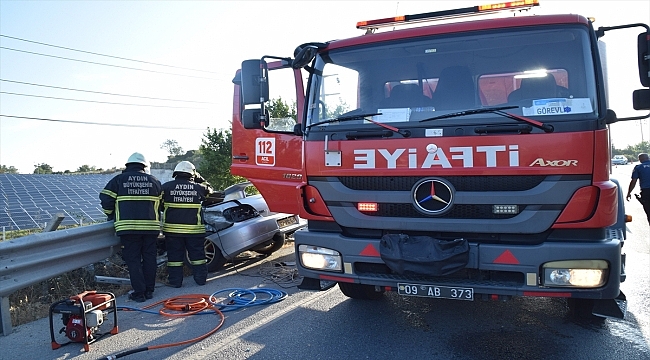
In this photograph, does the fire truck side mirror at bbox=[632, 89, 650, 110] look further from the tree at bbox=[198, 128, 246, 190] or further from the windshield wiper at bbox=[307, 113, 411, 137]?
the tree at bbox=[198, 128, 246, 190]

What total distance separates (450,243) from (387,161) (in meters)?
0.80

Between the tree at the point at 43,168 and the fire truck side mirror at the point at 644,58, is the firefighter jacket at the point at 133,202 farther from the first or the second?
the tree at the point at 43,168

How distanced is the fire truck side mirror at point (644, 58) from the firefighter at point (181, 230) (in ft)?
16.2

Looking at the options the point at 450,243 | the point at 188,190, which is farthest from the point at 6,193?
the point at 450,243

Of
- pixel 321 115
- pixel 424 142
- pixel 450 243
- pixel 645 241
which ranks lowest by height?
pixel 645 241

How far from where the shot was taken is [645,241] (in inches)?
344

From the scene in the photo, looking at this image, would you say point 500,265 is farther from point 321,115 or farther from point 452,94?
point 321,115

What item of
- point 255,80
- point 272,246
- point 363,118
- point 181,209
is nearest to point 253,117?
point 255,80

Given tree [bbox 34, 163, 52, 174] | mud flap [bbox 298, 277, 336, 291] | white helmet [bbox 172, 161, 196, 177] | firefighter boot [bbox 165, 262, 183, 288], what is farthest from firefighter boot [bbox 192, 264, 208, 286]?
tree [bbox 34, 163, 52, 174]

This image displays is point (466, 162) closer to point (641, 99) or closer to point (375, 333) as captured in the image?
point (641, 99)

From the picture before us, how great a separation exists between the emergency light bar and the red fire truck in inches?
1.4

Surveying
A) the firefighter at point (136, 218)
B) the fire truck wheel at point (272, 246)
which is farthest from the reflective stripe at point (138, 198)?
the fire truck wheel at point (272, 246)

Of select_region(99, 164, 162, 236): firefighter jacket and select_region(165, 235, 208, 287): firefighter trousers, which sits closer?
select_region(99, 164, 162, 236): firefighter jacket

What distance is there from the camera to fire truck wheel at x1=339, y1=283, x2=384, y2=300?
4961mm
